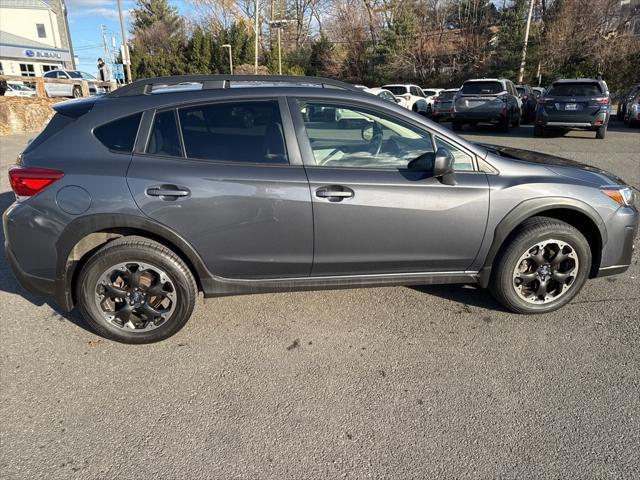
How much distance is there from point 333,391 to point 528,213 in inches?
71.9

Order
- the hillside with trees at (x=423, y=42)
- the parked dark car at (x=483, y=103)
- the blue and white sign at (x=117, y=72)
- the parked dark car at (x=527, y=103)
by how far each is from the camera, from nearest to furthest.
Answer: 1. the parked dark car at (x=483, y=103)
2. the parked dark car at (x=527, y=103)
3. the blue and white sign at (x=117, y=72)
4. the hillside with trees at (x=423, y=42)

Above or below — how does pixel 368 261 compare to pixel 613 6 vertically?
below

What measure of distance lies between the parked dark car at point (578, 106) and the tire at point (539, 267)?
441 inches

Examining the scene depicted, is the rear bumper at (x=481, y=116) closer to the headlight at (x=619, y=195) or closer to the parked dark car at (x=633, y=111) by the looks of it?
the parked dark car at (x=633, y=111)

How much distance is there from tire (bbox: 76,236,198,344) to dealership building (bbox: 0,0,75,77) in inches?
1995

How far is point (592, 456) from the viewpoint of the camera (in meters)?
2.16

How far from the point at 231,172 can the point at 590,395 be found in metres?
2.49

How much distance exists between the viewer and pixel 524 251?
3.22 m

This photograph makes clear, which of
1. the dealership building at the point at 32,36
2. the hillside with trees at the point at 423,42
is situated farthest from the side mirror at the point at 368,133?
the dealership building at the point at 32,36

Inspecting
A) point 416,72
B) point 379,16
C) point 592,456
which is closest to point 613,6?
point 416,72

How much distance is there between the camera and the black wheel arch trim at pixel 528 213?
3.17 metres

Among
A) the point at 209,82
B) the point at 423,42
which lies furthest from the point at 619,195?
the point at 423,42

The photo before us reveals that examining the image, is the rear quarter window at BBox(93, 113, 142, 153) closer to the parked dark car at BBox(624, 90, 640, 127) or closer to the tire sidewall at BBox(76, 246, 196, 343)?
the tire sidewall at BBox(76, 246, 196, 343)

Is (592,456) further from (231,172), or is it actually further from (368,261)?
(231,172)
